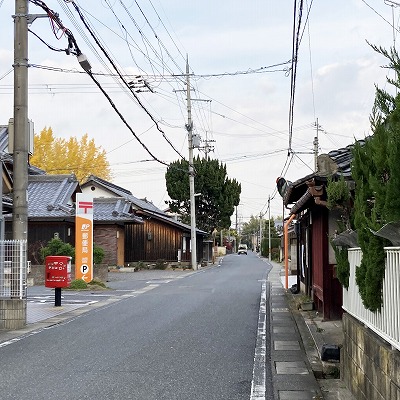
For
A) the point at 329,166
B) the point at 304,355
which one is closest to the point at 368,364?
the point at 304,355

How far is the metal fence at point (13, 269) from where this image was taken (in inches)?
520

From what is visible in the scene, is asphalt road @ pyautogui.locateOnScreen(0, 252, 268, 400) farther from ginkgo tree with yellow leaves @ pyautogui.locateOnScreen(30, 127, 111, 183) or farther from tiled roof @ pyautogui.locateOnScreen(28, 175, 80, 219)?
ginkgo tree with yellow leaves @ pyautogui.locateOnScreen(30, 127, 111, 183)

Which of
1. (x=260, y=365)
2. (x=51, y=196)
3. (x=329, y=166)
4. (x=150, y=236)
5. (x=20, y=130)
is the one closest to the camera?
(x=260, y=365)

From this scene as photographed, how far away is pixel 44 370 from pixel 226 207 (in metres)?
49.8

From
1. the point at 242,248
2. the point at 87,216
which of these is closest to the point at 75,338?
the point at 87,216

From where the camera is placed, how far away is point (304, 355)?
9.80 meters

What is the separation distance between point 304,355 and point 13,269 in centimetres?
→ 687

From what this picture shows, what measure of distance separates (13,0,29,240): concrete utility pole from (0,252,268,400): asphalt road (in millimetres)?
2609

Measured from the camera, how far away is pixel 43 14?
44.1 feet

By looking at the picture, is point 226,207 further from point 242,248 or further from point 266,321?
point 242,248

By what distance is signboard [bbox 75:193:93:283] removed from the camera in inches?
994

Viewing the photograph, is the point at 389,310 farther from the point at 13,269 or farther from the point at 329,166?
the point at 13,269

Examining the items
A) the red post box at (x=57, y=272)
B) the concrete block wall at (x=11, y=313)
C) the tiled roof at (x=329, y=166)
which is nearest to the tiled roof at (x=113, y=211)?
the red post box at (x=57, y=272)

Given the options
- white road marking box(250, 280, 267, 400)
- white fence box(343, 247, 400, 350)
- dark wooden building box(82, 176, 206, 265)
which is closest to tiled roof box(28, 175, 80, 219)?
dark wooden building box(82, 176, 206, 265)
